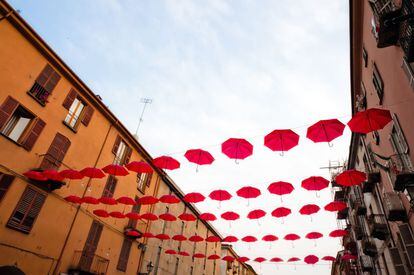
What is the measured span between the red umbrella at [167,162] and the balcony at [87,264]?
838 cm

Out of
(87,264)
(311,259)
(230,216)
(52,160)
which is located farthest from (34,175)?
(311,259)

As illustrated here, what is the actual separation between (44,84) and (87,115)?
379 cm

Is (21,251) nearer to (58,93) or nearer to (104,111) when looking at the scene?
(58,93)

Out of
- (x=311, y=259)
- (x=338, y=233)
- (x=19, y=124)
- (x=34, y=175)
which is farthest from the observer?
(x=311, y=259)

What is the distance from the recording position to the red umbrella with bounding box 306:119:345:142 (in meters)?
11.3

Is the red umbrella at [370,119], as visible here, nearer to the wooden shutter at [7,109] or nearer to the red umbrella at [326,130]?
the red umbrella at [326,130]

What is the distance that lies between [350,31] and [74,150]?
18984 millimetres

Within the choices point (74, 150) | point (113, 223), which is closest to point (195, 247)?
point (113, 223)

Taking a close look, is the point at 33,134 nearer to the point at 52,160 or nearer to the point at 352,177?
→ the point at 52,160

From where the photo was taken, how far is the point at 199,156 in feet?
47.4

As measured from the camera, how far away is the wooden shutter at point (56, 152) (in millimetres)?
16413

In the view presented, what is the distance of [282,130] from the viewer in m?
12.3

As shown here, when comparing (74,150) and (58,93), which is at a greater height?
(58,93)

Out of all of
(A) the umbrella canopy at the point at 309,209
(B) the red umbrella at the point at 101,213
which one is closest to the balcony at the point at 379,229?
(A) the umbrella canopy at the point at 309,209
